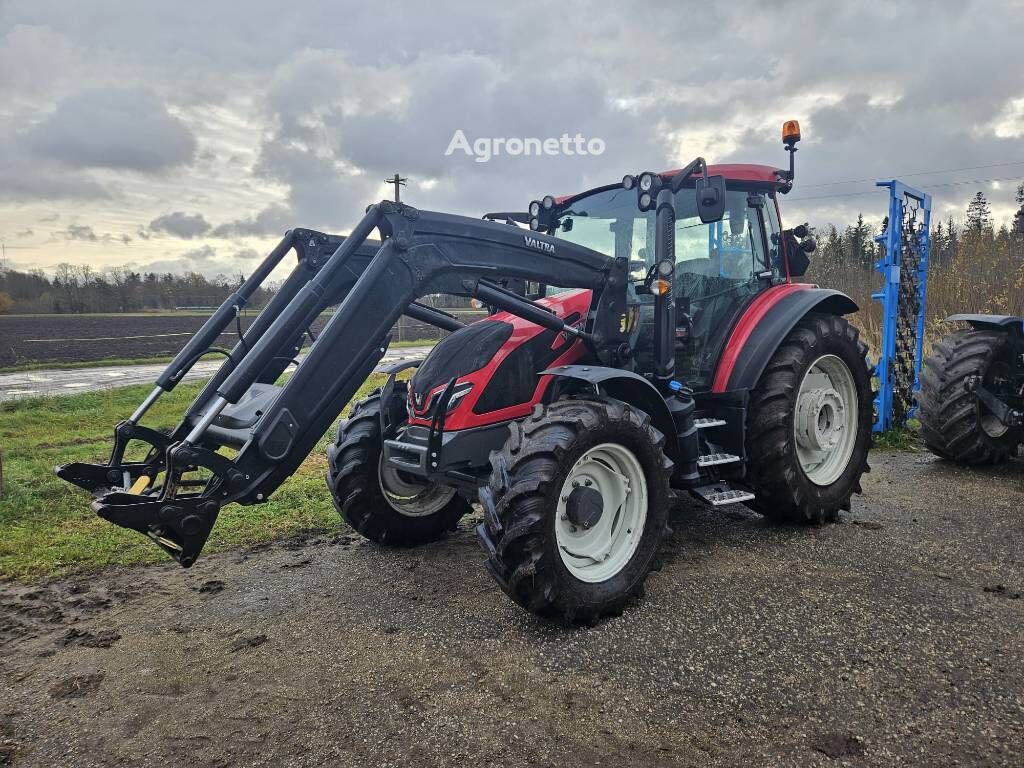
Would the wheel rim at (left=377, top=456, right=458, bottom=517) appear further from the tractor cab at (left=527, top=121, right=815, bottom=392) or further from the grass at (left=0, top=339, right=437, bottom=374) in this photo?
the grass at (left=0, top=339, right=437, bottom=374)

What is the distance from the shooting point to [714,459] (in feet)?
15.0

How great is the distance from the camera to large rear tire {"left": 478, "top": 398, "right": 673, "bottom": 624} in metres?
3.35

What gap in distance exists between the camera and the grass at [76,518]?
4695 millimetres

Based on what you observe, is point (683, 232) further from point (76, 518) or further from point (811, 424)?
point (76, 518)

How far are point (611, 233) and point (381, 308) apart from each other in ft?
6.79

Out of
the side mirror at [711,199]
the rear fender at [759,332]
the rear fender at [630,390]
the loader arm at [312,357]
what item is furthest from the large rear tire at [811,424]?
the loader arm at [312,357]

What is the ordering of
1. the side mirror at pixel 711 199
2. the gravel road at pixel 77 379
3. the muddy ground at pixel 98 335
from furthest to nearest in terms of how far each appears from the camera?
1. the muddy ground at pixel 98 335
2. the gravel road at pixel 77 379
3. the side mirror at pixel 711 199

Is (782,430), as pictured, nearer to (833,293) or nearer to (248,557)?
(833,293)

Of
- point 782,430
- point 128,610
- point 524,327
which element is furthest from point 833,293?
point 128,610

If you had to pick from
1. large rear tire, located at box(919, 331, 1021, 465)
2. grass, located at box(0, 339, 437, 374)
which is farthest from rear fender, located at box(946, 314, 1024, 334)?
grass, located at box(0, 339, 437, 374)

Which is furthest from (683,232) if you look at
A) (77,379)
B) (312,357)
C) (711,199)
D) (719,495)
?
(77,379)

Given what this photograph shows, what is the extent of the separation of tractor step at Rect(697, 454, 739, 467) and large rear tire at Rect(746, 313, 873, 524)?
8.2 inches

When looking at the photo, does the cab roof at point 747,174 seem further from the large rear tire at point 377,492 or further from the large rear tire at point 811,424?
the large rear tire at point 377,492

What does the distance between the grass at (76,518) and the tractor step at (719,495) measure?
277cm
